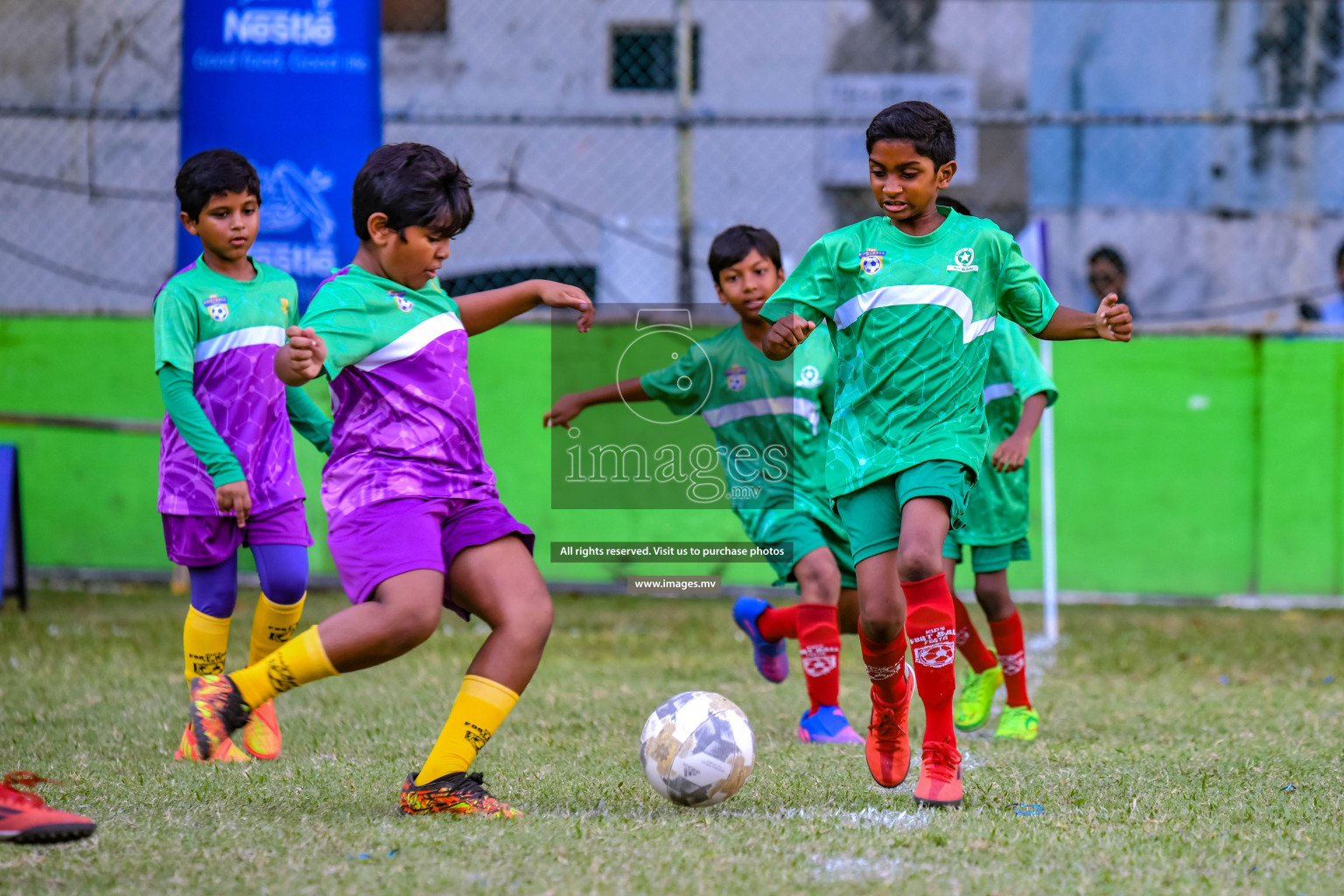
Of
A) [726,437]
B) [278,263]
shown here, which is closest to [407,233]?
[726,437]

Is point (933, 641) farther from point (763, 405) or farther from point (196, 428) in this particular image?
point (196, 428)

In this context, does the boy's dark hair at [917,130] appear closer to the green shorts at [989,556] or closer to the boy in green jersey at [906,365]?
the boy in green jersey at [906,365]

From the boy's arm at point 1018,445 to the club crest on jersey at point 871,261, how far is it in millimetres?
1349

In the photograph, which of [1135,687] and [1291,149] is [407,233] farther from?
[1291,149]

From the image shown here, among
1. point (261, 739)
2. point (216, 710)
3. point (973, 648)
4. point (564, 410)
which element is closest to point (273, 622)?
point (261, 739)

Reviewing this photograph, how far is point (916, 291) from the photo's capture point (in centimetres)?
364

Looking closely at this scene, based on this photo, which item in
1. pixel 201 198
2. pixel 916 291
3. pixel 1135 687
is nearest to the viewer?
pixel 916 291

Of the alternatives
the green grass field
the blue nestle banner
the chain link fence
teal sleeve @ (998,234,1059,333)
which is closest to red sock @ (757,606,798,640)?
the green grass field

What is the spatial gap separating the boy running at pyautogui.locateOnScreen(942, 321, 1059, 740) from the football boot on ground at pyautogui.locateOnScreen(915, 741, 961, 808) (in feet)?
4.70

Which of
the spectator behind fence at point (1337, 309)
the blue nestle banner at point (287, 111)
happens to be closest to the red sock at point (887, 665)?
the blue nestle banner at point (287, 111)

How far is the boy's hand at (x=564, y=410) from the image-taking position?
15.5 ft

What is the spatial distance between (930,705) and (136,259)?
10352 millimetres

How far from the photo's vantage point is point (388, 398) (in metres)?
3.37

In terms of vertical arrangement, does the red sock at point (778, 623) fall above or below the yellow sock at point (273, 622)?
below
